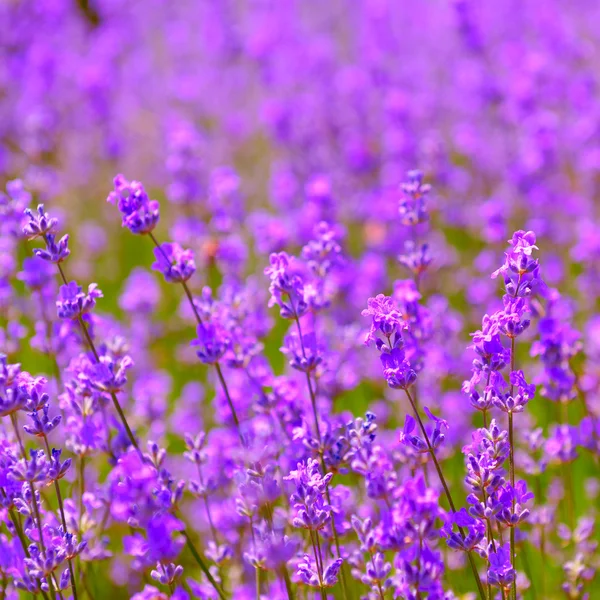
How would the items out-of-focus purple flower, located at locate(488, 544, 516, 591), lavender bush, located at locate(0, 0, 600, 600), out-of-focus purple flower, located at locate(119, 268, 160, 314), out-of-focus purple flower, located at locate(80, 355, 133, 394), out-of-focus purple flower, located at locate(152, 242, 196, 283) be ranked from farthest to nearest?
out-of-focus purple flower, located at locate(119, 268, 160, 314)
out-of-focus purple flower, located at locate(152, 242, 196, 283)
out-of-focus purple flower, located at locate(80, 355, 133, 394)
lavender bush, located at locate(0, 0, 600, 600)
out-of-focus purple flower, located at locate(488, 544, 516, 591)

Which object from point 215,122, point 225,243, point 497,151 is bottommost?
point 225,243

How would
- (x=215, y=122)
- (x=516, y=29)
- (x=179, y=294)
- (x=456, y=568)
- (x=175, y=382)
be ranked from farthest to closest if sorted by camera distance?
(x=215, y=122) → (x=516, y=29) → (x=179, y=294) → (x=175, y=382) → (x=456, y=568)

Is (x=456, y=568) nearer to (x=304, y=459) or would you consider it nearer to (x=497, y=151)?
(x=304, y=459)

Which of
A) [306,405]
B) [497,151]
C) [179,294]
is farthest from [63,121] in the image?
[306,405]

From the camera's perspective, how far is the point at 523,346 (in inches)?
175

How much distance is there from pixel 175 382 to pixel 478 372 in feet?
10.6

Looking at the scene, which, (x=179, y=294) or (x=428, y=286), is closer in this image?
(x=428, y=286)

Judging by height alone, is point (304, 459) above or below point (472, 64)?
below

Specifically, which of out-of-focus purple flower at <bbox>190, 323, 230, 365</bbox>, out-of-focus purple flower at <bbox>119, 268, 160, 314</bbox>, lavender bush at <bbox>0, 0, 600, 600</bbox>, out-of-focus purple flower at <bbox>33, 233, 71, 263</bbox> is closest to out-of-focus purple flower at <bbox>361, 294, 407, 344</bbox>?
lavender bush at <bbox>0, 0, 600, 600</bbox>

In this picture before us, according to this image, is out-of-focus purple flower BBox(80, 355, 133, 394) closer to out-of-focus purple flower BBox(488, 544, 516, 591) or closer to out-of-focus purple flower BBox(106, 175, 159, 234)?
out-of-focus purple flower BBox(106, 175, 159, 234)

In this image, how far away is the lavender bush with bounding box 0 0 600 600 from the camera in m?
2.02

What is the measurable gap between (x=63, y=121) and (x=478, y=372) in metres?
5.85

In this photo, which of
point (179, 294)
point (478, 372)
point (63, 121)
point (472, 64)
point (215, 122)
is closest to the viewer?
point (478, 372)

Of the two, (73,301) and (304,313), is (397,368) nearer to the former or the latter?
(304,313)
